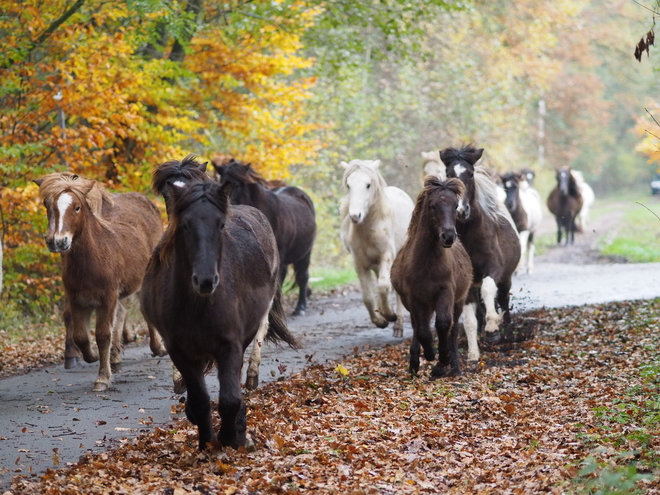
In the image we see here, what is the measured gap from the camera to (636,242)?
28.3 meters

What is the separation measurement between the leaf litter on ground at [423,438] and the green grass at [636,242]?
14906 mm

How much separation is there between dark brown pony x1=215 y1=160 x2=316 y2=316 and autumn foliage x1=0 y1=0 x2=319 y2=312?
1.50 m

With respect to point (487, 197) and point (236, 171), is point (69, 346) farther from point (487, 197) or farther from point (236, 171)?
point (487, 197)

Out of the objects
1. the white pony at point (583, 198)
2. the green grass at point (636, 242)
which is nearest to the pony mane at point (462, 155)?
the green grass at point (636, 242)

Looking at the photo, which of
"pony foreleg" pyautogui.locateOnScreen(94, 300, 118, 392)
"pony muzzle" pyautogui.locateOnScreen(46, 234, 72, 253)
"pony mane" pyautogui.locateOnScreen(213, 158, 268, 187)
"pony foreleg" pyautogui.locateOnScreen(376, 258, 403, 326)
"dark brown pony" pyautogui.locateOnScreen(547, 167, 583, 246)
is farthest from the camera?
"dark brown pony" pyautogui.locateOnScreen(547, 167, 583, 246)

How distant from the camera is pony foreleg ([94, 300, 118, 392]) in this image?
9258 millimetres

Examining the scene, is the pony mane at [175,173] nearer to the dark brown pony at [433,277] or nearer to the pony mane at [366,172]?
the dark brown pony at [433,277]

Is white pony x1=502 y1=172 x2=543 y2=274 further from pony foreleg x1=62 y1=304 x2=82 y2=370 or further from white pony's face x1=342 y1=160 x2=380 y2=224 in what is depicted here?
pony foreleg x1=62 y1=304 x2=82 y2=370

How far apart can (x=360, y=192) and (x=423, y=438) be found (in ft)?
20.0

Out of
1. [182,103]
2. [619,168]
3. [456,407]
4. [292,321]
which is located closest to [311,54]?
[182,103]

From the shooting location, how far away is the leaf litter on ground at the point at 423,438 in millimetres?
5551

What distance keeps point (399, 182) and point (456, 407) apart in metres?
23.6

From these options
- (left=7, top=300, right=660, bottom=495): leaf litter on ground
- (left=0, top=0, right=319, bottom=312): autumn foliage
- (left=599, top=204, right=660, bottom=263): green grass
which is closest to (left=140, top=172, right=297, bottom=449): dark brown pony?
(left=7, top=300, right=660, bottom=495): leaf litter on ground

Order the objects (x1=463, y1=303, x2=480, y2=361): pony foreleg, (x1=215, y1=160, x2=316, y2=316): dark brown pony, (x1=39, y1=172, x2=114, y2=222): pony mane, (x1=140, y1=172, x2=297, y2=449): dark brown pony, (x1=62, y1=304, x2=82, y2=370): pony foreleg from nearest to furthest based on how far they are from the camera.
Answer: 1. (x1=140, y1=172, x2=297, y2=449): dark brown pony
2. (x1=39, y1=172, x2=114, y2=222): pony mane
3. (x1=463, y1=303, x2=480, y2=361): pony foreleg
4. (x1=62, y1=304, x2=82, y2=370): pony foreleg
5. (x1=215, y1=160, x2=316, y2=316): dark brown pony
